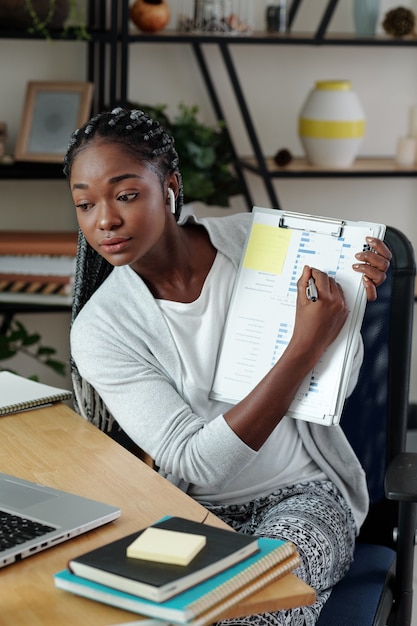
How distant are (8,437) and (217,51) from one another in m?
2.00

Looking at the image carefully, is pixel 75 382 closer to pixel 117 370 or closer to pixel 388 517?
pixel 117 370

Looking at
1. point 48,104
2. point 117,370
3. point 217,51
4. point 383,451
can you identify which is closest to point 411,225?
point 217,51

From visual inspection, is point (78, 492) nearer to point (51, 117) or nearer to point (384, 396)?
point (384, 396)

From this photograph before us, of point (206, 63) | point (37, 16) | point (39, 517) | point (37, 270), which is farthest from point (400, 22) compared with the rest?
point (39, 517)

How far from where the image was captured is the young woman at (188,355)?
150 centimetres

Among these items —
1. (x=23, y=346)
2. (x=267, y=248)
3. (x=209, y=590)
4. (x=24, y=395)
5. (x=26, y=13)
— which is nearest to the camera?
(x=209, y=590)

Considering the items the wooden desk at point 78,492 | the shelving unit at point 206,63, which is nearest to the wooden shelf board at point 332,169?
the shelving unit at point 206,63

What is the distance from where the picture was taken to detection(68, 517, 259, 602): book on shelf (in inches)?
38.2

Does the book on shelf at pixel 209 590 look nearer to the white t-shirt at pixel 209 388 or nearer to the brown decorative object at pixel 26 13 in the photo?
the white t-shirt at pixel 209 388

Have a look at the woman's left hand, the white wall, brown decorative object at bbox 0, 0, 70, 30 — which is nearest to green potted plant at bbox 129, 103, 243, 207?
the white wall

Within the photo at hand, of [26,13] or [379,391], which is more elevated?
[26,13]

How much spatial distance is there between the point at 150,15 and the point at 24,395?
1.57 m

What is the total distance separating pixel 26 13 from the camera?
287cm

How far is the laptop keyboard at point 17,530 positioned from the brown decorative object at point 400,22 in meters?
2.38
